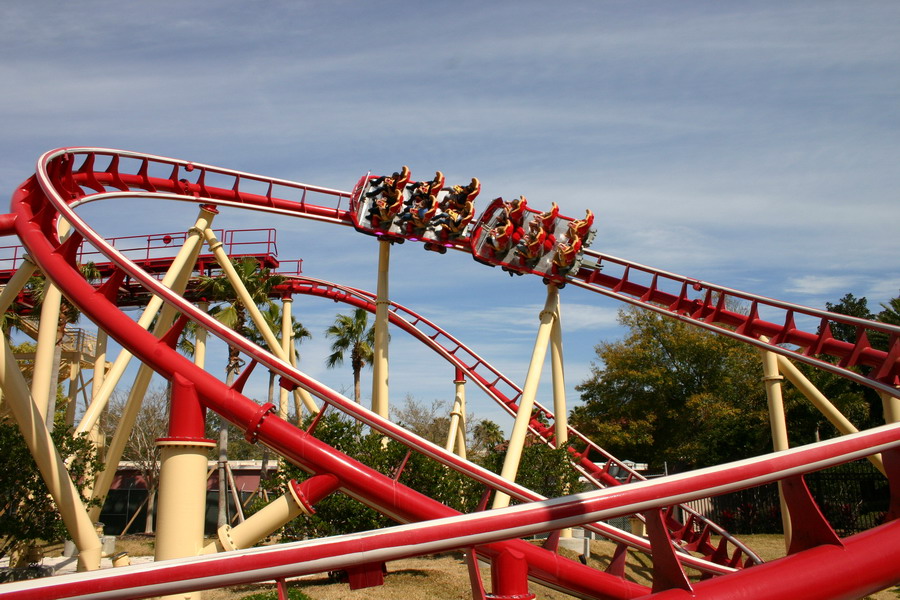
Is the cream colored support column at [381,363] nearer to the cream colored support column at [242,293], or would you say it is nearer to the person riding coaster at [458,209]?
the cream colored support column at [242,293]

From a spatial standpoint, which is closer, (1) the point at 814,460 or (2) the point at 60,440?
(1) the point at 814,460

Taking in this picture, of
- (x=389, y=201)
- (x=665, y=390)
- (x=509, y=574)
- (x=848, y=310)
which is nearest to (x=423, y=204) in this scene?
(x=389, y=201)

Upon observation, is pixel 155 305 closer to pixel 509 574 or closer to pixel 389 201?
pixel 389 201

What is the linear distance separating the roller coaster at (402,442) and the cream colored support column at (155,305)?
0.05 meters

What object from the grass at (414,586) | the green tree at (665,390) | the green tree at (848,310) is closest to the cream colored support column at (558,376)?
the grass at (414,586)

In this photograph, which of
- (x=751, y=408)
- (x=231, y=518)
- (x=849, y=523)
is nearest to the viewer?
(x=849, y=523)

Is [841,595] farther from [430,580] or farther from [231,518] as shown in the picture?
[231,518]

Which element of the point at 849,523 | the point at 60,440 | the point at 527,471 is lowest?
the point at 849,523

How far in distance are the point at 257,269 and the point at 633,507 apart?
1612 cm

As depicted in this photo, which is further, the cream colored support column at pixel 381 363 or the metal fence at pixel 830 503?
the metal fence at pixel 830 503

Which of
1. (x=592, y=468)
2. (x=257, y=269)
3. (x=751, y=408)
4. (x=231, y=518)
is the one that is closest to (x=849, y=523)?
(x=592, y=468)

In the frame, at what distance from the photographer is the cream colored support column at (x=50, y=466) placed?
7.82 metres

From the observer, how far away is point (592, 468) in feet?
54.2

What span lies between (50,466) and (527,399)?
6796 mm
